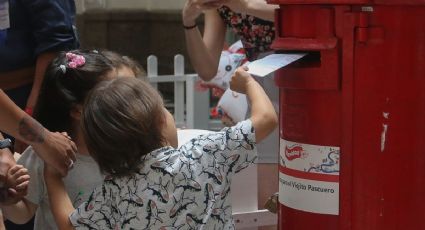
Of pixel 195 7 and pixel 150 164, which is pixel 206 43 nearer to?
pixel 195 7

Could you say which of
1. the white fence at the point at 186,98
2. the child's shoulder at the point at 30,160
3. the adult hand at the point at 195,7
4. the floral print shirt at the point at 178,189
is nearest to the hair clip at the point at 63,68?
the child's shoulder at the point at 30,160

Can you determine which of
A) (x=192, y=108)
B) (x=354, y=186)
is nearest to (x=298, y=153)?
(x=354, y=186)

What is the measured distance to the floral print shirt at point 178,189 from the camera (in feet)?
8.07

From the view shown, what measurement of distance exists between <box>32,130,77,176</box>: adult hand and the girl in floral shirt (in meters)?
0.19

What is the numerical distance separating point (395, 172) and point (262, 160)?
1421mm

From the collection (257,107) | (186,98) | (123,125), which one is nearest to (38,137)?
(123,125)

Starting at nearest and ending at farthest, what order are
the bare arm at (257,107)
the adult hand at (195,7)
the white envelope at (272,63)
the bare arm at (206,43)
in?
the white envelope at (272,63) → the bare arm at (257,107) → the adult hand at (195,7) → the bare arm at (206,43)

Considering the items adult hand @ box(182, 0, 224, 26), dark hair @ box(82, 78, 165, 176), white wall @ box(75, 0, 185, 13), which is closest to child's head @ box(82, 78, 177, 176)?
dark hair @ box(82, 78, 165, 176)

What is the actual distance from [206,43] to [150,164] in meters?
1.44

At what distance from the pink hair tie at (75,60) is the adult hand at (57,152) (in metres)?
0.26

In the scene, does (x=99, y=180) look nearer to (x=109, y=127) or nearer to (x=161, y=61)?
(x=109, y=127)

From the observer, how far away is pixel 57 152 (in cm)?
269

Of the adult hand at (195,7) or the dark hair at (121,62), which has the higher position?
the adult hand at (195,7)

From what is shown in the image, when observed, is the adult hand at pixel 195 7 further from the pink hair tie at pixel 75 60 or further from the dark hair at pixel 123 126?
the dark hair at pixel 123 126
